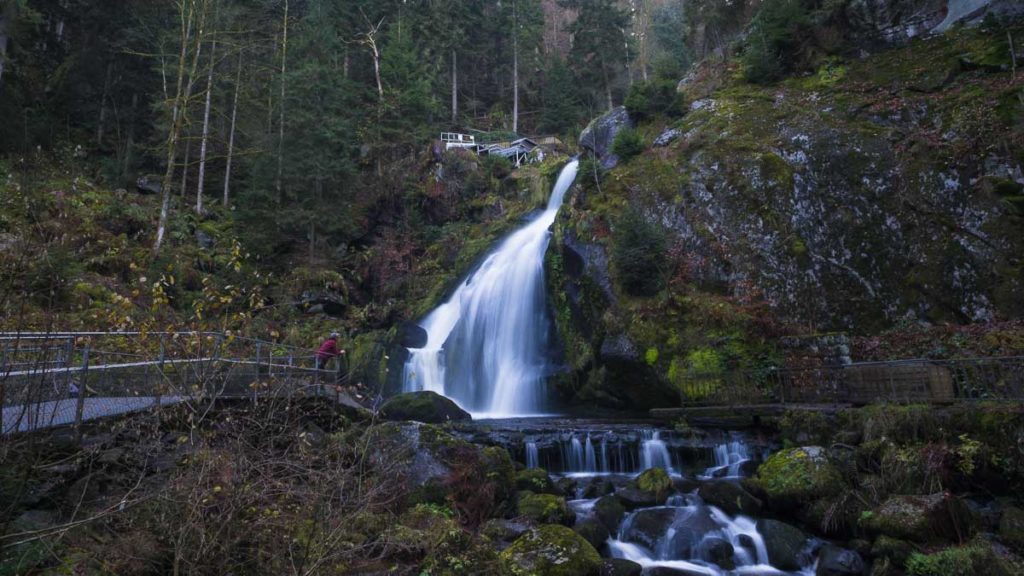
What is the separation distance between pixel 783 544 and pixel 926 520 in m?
1.75

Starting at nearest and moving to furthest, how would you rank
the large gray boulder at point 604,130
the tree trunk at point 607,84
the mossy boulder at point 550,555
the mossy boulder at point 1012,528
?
the mossy boulder at point 550,555
the mossy boulder at point 1012,528
the large gray boulder at point 604,130
the tree trunk at point 607,84

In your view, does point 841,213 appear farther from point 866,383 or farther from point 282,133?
point 282,133

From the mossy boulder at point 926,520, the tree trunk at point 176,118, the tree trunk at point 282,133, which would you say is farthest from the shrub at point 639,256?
the tree trunk at point 282,133

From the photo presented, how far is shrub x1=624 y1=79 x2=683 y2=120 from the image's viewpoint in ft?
72.3

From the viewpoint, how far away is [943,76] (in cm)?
1697

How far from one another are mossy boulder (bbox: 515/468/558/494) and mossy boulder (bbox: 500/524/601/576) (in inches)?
96.1

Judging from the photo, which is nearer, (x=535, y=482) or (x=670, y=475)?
(x=535, y=482)

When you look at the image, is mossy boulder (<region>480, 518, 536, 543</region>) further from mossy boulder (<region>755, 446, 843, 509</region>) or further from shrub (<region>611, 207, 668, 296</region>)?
A: shrub (<region>611, 207, 668, 296</region>)

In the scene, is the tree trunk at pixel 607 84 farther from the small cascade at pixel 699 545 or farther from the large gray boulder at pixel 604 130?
the small cascade at pixel 699 545

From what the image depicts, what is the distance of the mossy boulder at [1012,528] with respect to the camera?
6.90 meters

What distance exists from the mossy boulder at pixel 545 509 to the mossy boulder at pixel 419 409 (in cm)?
641

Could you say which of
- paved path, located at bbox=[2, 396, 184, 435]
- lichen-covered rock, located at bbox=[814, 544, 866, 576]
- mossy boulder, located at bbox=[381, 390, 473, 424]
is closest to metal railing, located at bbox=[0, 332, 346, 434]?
paved path, located at bbox=[2, 396, 184, 435]

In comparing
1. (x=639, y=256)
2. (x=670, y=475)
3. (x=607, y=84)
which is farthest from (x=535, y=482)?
(x=607, y=84)

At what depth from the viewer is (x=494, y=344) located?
20.3 metres
